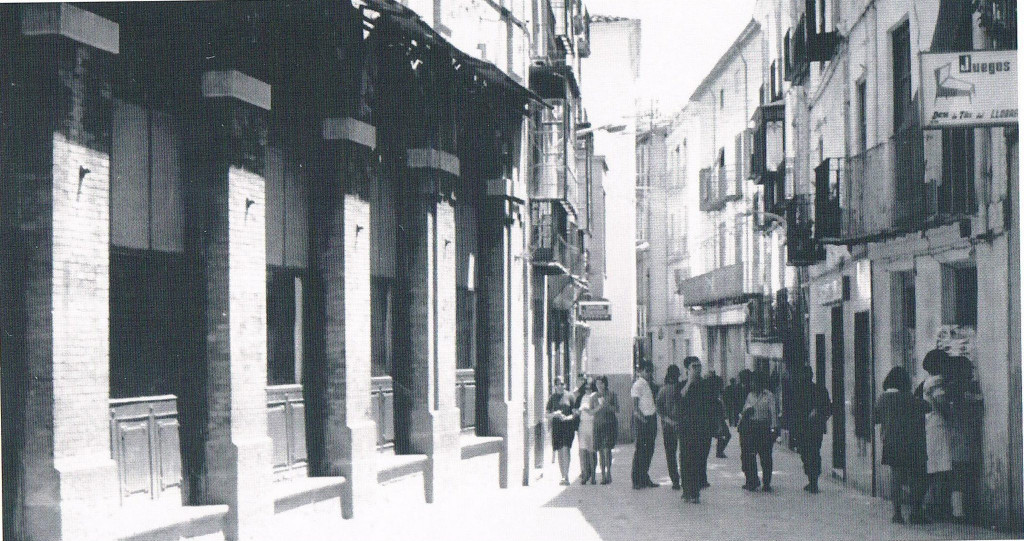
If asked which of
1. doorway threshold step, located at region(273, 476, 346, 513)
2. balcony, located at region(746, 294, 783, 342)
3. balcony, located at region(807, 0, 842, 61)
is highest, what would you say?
balcony, located at region(807, 0, 842, 61)

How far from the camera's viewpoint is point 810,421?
66.4 ft

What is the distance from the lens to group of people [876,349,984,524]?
50.3 ft

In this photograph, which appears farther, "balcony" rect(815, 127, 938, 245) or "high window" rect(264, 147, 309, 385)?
"balcony" rect(815, 127, 938, 245)

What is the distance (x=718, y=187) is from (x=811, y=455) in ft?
82.7

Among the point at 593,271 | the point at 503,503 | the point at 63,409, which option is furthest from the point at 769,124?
the point at 63,409

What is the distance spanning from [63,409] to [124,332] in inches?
64.1

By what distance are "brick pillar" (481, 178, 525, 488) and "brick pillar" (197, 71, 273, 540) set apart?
8.10m

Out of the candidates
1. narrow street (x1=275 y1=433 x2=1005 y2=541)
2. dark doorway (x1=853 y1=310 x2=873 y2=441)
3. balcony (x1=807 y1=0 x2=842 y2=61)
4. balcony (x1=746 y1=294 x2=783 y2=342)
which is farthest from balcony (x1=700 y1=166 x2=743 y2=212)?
narrow street (x1=275 y1=433 x2=1005 y2=541)

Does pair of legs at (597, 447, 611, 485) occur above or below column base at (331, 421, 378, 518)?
below

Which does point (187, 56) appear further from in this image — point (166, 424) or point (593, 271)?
point (593, 271)

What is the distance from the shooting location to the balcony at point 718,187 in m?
42.8

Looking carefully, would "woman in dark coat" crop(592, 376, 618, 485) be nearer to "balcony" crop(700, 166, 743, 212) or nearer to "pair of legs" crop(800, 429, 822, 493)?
"pair of legs" crop(800, 429, 822, 493)

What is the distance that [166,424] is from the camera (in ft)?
41.3

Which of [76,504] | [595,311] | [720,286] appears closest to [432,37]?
[76,504]
